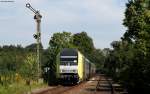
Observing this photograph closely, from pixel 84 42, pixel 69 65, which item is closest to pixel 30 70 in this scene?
pixel 69 65

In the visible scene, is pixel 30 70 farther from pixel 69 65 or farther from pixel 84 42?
pixel 84 42

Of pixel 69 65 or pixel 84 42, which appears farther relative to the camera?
pixel 84 42

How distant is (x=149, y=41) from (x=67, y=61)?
21.1 m

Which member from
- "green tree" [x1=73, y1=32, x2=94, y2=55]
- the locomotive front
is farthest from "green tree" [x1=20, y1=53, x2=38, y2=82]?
"green tree" [x1=73, y1=32, x2=94, y2=55]

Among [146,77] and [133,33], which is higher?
[133,33]

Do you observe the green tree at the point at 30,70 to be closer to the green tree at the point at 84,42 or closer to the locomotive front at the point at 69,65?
the locomotive front at the point at 69,65

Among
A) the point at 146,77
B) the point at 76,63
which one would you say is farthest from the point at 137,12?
the point at 146,77

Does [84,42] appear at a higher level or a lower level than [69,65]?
higher

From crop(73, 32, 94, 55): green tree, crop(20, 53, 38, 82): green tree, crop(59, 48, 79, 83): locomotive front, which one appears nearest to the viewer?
crop(59, 48, 79, 83): locomotive front

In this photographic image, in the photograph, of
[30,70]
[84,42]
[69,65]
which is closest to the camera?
[69,65]

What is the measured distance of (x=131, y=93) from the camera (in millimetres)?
35938

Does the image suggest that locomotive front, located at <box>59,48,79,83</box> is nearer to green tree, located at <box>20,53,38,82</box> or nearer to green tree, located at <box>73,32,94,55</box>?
green tree, located at <box>20,53,38,82</box>

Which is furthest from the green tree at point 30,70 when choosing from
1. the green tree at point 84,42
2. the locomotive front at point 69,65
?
the green tree at point 84,42

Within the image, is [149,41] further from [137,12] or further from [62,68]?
[137,12]
